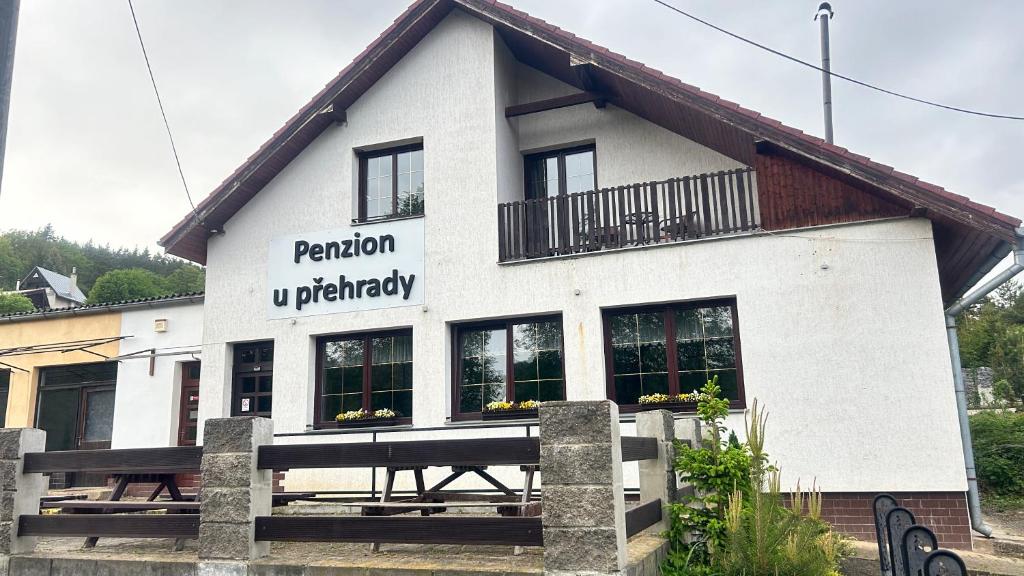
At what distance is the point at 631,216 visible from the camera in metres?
10.7

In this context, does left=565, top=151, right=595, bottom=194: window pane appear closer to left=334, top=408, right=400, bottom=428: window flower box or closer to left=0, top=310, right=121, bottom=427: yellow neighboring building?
left=334, top=408, right=400, bottom=428: window flower box

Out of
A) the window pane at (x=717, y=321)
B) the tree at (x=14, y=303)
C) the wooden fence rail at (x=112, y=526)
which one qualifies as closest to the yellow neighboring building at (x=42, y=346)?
the wooden fence rail at (x=112, y=526)

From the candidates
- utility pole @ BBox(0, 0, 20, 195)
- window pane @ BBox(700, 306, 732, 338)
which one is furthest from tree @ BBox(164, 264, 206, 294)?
utility pole @ BBox(0, 0, 20, 195)

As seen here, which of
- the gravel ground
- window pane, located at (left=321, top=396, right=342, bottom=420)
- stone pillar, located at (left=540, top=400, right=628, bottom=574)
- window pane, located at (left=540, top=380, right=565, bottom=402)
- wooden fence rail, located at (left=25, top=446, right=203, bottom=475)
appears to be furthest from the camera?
window pane, located at (left=321, top=396, right=342, bottom=420)

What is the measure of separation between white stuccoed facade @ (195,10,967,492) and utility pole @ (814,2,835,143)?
22.3ft

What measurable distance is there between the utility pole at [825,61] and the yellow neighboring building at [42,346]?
577 inches

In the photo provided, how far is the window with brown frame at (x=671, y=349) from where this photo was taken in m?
10.2

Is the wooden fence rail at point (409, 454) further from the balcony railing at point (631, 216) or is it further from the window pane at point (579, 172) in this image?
the window pane at point (579, 172)

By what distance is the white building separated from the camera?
30.3 ft

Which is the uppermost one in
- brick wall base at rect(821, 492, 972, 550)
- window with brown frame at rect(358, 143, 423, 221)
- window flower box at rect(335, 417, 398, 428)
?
window with brown frame at rect(358, 143, 423, 221)

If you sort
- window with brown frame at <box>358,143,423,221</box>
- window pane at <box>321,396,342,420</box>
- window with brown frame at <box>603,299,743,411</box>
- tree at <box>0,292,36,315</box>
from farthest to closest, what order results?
tree at <box>0,292,36,315</box>
window with brown frame at <box>358,143,423,221</box>
window pane at <box>321,396,342,420</box>
window with brown frame at <box>603,299,743,411</box>

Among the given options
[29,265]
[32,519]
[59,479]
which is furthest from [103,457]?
[29,265]

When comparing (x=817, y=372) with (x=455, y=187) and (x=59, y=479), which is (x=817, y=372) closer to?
(x=455, y=187)

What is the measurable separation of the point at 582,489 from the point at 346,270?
25.9 feet
